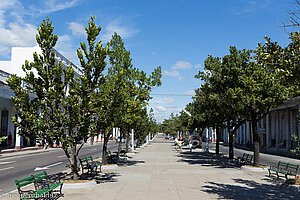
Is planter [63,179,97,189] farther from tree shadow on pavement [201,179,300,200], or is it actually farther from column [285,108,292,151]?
column [285,108,292,151]

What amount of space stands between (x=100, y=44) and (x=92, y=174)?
649 cm

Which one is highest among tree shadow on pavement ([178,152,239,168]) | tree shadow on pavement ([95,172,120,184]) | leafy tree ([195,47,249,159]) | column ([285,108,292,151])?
leafy tree ([195,47,249,159])

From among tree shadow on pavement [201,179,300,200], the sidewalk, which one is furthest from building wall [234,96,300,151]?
tree shadow on pavement [201,179,300,200]

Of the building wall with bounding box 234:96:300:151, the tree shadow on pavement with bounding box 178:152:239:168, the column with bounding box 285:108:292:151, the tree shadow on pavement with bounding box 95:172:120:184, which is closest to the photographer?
the tree shadow on pavement with bounding box 95:172:120:184

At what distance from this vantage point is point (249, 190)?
11.1 metres

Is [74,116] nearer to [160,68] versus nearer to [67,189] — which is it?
[67,189]

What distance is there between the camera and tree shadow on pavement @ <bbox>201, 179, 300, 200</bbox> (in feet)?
33.0

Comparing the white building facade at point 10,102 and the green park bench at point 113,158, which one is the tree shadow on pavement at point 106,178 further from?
the white building facade at point 10,102

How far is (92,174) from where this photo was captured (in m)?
14.3

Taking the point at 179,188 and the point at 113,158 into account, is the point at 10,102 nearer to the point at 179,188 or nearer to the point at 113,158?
the point at 113,158

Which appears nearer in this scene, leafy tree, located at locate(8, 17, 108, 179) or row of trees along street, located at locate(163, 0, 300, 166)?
leafy tree, located at locate(8, 17, 108, 179)

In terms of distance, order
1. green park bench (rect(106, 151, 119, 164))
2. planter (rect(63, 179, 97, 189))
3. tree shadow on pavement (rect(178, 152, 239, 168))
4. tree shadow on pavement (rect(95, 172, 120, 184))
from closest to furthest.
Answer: planter (rect(63, 179, 97, 189))
tree shadow on pavement (rect(95, 172, 120, 184))
green park bench (rect(106, 151, 119, 164))
tree shadow on pavement (rect(178, 152, 239, 168))

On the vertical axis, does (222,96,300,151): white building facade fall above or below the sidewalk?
above

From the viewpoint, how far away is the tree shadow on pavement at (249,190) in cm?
1005
